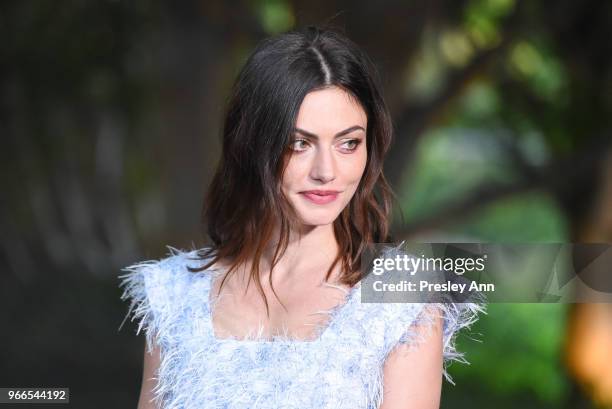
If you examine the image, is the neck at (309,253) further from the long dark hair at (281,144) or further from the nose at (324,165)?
the nose at (324,165)

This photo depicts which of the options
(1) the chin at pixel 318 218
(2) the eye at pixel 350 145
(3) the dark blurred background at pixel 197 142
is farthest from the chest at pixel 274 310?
(3) the dark blurred background at pixel 197 142

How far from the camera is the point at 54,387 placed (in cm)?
599

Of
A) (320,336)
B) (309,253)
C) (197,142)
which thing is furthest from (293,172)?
(197,142)

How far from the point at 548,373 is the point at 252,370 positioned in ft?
17.7

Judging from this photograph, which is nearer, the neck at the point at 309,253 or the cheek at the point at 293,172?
the cheek at the point at 293,172

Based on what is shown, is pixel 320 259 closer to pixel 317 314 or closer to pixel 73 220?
pixel 317 314

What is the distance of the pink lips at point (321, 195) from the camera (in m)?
1.65

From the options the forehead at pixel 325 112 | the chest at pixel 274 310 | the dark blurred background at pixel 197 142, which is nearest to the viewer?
the forehead at pixel 325 112

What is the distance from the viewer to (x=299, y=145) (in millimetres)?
1645

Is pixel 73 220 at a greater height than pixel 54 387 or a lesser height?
greater

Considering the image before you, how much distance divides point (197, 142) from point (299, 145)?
3.54 metres

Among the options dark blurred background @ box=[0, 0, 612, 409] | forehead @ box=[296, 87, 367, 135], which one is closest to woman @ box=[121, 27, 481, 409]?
forehead @ box=[296, 87, 367, 135]

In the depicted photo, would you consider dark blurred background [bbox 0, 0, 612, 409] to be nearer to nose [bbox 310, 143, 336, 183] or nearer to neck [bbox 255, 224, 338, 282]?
neck [bbox 255, 224, 338, 282]

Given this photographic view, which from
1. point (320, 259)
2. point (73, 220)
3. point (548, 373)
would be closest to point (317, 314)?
point (320, 259)
